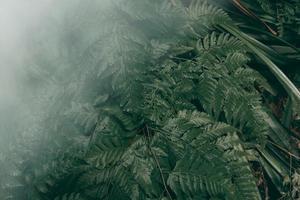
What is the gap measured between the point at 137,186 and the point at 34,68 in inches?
16.1

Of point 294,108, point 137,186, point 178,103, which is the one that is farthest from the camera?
point 294,108

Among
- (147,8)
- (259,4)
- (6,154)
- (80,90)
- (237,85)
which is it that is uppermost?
(259,4)

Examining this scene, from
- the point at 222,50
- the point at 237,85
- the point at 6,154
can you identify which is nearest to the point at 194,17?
the point at 222,50

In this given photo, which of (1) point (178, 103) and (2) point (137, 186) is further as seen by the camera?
(1) point (178, 103)

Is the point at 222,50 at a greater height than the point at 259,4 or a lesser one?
lesser

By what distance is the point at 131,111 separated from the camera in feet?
3.45

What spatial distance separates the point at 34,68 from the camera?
3.42 ft

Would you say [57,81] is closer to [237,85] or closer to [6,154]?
[6,154]

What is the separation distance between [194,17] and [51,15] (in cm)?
42

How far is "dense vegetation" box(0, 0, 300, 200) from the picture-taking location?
1.02m

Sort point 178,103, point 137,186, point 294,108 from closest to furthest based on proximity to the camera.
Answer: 1. point 137,186
2. point 178,103
3. point 294,108

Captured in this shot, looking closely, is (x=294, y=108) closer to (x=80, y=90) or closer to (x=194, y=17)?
(x=194, y=17)

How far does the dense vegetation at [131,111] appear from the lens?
3.34 feet

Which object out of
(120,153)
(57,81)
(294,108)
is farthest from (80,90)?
(294,108)
